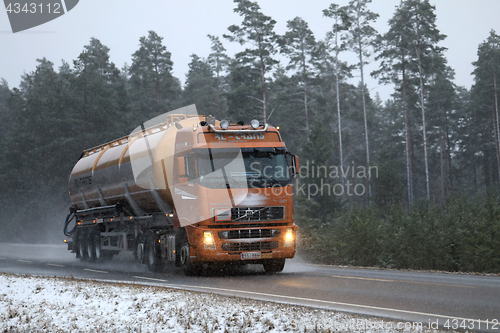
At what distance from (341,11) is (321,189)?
24.3 metres

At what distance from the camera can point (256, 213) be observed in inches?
559

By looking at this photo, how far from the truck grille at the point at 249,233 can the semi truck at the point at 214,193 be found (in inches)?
1.0

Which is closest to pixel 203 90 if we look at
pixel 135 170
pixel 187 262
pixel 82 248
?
pixel 82 248

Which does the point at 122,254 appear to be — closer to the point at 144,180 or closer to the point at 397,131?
the point at 144,180

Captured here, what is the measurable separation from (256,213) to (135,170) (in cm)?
524

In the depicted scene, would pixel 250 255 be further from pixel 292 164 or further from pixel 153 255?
pixel 153 255

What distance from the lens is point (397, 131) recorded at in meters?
86.8

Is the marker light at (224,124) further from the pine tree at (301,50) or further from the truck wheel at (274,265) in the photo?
the pine tree at (301,50)

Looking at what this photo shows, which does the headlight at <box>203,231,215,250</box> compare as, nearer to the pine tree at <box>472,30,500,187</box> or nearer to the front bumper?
the front bumper

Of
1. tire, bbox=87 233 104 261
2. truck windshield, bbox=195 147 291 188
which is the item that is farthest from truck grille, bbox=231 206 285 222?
tire, bbox=87 233 104 261

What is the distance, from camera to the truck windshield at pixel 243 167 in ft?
46.3

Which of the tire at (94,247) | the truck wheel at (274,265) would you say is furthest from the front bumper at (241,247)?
the tire at (94,247)

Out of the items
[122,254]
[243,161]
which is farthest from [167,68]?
[243,161]

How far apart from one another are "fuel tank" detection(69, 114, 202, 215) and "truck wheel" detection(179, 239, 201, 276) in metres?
1.31
